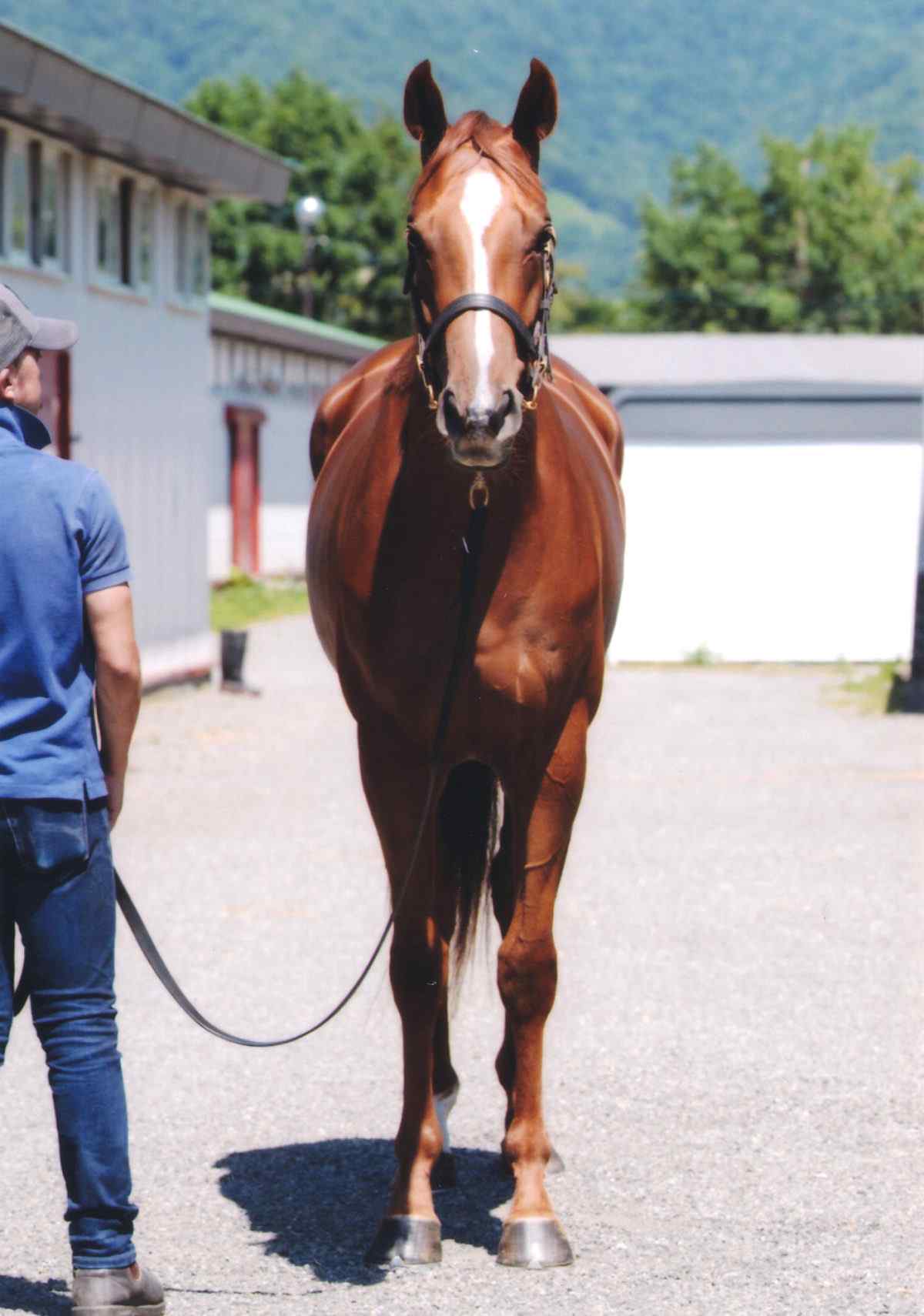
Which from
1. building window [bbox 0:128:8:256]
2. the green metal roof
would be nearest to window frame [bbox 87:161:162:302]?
building window [bbox 0:128:8:256]

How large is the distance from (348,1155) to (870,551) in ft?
62.6

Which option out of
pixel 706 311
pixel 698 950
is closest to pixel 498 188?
pixel 698 950

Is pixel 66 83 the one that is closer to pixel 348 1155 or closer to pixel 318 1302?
pixel 348 1155

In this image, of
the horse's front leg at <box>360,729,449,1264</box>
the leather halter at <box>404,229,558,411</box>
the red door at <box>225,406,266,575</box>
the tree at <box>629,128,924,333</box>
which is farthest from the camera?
the tree at <box>629,128,924,333</box>

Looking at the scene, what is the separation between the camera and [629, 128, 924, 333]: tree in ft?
216

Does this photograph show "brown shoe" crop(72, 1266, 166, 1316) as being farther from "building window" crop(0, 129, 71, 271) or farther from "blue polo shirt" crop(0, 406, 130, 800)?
"building window" crop(0, 129, 71, 271)

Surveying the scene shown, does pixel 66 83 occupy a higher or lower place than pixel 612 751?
higher

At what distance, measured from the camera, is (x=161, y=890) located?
352 inches

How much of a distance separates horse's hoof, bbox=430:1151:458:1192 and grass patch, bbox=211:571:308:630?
67.6 feet

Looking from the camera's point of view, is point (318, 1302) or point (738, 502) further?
point (738, 502)

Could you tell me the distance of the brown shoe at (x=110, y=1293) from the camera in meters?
3.82

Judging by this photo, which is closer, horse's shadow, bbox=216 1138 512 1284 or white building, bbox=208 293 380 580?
horse's shadow, bbox=216 1138 512 1284

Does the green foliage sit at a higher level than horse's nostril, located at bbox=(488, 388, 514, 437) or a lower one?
lower

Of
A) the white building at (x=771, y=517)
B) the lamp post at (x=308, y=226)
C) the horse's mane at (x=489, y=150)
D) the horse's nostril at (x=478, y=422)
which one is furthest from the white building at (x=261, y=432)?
the horse's nostril at (x=478, y=422)
